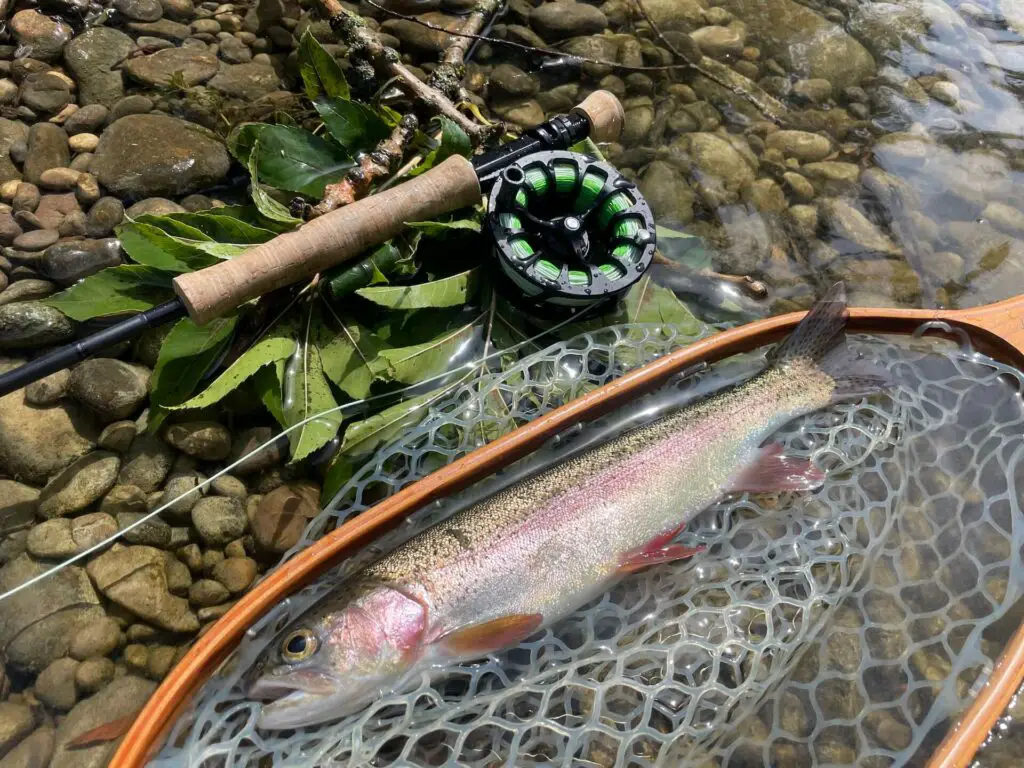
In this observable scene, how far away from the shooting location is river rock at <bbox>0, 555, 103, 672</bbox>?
2.33 m

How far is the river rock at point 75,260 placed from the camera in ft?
9.46

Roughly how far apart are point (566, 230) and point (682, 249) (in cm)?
101

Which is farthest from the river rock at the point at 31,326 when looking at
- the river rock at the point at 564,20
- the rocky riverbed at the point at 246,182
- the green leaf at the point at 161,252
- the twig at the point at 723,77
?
the twig at the point at 723,77

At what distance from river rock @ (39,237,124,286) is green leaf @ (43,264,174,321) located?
449 millimetres

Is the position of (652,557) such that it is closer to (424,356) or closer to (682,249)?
(424,356)

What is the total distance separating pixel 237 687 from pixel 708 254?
9.40 feet

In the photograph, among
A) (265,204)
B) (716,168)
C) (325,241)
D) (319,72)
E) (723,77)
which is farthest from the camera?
(723,77)

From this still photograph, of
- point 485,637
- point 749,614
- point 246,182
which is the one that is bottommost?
point 749,614

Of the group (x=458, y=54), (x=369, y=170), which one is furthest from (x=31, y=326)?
(x=458, y=54)

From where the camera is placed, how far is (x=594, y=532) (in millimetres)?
2238

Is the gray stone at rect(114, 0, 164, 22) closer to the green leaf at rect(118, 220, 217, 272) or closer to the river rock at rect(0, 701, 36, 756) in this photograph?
the green leaf at rect(118, 220, 217, 272)

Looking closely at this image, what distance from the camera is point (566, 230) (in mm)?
2684

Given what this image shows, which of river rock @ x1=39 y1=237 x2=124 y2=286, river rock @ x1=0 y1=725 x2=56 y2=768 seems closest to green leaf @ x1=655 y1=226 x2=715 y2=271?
river rock @ x1=39 y1=237 x2=124 y2=286

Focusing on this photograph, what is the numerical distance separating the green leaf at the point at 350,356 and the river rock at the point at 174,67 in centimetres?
189
